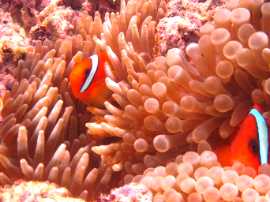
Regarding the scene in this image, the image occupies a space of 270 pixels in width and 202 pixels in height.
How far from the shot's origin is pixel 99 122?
215 centimetres

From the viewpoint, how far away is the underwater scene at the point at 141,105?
5.13 ft

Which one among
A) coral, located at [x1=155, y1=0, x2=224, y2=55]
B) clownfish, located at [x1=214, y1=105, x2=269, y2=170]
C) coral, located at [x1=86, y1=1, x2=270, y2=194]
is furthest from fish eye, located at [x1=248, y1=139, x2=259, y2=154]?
coral, located at [x1=155, y1=0, x2=224, y2=55]

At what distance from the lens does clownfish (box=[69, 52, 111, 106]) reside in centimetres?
227

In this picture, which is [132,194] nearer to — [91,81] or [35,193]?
[35,193]

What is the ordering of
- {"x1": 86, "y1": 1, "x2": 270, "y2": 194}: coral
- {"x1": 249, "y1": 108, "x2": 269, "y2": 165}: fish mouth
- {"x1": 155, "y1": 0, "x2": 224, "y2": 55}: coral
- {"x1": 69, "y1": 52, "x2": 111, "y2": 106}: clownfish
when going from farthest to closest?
1. {"x1": 69, "y1": 52, "x2": 111, "y2": 106}: clownfish
2. {"x1": 155, "y1": 0, "x2": 224, "y2": 55}: coral
3. {"x1": 86, "y1": 1, "x2": 270, "y2": 194}: coral
4. {"x1": 249, "y1": 108, "x2": 269, "y2": 165}: fish mouth

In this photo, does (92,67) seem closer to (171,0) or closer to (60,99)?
(60,99)

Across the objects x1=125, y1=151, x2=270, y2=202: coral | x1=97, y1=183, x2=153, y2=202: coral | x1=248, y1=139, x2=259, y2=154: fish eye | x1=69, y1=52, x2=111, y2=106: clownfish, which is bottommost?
x1=97, y1=183, x2=153, y2=202: coral

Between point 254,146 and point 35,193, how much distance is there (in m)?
0.89

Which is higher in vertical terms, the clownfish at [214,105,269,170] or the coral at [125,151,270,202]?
the clownfish at [214,105,269,170]

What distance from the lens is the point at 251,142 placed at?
1.56m

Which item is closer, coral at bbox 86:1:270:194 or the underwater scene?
the underwater scene

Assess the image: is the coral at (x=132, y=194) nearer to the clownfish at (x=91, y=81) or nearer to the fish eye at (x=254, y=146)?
the fish eye at (x=254, y=146)

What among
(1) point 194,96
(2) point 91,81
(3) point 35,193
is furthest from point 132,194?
(2) point 91,81

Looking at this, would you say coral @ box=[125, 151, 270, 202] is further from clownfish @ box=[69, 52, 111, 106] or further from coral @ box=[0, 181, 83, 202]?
clownfish @ box=[69, 52, 111, 106]
